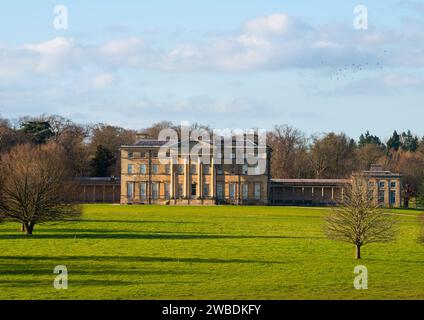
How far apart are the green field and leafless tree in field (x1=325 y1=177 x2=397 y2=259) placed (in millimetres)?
702

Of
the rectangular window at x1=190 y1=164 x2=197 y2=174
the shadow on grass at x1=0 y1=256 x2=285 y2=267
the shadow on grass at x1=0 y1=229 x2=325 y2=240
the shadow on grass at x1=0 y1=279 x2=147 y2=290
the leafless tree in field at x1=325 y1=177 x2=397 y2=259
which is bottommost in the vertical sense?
the shadow on grass at x1=0 y1=279 x2=147 y2=290

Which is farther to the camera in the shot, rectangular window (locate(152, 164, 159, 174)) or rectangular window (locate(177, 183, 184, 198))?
rectangular window (locate(152, 164, 159, 174))

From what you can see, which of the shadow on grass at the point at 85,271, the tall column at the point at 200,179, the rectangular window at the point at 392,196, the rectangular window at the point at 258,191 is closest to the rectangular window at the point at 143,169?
the tall column at the point at 200,179

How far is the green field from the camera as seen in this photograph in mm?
23766

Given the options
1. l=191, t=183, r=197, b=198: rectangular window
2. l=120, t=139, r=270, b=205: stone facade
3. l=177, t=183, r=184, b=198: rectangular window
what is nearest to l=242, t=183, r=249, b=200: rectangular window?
l=120, t=139, r=270, b=205: stone facade

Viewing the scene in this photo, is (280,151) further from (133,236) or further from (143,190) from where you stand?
(133,236)

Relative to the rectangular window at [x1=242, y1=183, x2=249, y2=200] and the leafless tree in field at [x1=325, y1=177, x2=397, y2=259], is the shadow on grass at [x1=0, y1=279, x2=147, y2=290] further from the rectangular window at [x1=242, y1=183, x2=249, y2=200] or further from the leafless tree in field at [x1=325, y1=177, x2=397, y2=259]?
the rectangular window at [x1=242, y1=183, x2=249, y2=200]

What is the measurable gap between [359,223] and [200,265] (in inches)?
303

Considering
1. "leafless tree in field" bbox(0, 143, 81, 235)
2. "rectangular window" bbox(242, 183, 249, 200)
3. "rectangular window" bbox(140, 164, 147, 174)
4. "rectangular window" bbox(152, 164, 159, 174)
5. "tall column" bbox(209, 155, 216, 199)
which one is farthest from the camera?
"rectangular window" bbox(140, 164, 147, 174)

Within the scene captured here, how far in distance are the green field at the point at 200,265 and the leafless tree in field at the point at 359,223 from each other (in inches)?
27.6

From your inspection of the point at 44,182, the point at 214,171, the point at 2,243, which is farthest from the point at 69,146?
the point at 2,243

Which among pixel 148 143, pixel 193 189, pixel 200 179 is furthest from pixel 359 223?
pixel 148 143

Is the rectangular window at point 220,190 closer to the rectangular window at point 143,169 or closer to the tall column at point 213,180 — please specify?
the tall column at point 213,180

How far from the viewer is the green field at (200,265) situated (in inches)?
936
